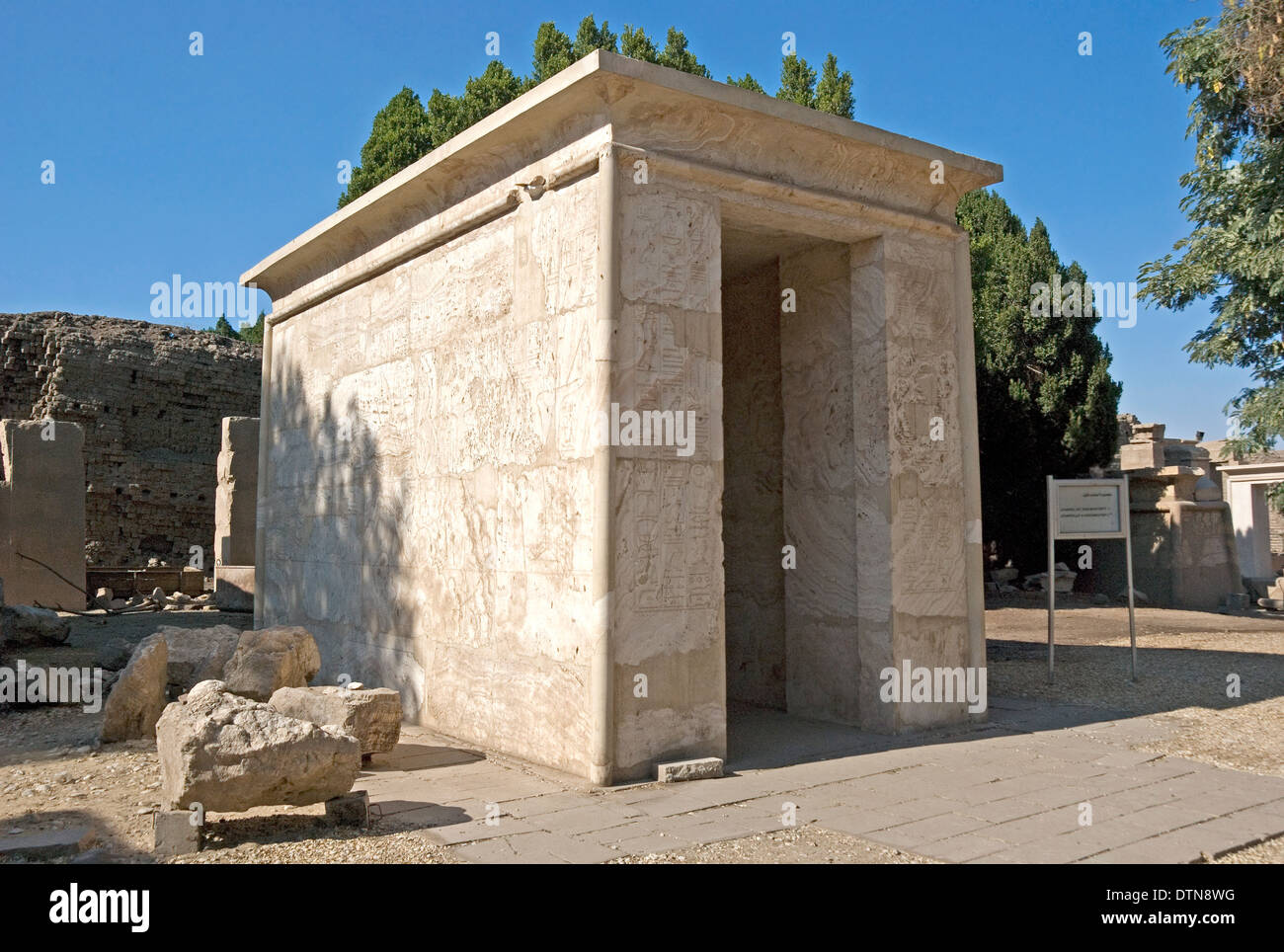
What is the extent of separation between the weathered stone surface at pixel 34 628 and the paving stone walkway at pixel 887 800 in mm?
4961

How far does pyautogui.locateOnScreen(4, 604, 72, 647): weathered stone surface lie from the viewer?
30.2ft

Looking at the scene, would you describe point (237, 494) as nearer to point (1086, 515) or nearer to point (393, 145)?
point (393, 145)

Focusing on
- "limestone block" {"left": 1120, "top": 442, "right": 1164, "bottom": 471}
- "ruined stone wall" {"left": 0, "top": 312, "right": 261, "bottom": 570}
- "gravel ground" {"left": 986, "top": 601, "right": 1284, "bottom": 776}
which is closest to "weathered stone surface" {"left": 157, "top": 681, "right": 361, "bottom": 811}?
"gravel ground" {"left": 986, "top": 601, "right": 1284, "bottom": 776}

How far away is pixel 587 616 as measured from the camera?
5383 millimetres

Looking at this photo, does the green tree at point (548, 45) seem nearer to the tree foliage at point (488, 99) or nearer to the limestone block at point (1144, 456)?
the tree foliage at point (488, 99)

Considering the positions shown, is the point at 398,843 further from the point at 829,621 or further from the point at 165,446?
the point at 165,446

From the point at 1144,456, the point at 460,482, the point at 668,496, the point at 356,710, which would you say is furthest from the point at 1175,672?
the point at 1144,456

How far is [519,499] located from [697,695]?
159cm

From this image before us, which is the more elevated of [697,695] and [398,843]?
[697,695]

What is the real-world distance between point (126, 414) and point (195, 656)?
1855cm

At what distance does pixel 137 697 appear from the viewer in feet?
21.5

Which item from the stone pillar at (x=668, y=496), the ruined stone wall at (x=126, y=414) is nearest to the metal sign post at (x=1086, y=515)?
the stone pillar at (x=668, y=496)

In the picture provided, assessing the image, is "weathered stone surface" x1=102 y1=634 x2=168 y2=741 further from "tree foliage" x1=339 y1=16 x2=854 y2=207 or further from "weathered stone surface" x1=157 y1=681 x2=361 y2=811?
"tree foliage" x1=339 y1=16 x2=854 y2=207

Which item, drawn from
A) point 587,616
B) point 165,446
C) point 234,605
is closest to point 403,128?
point 165,446
